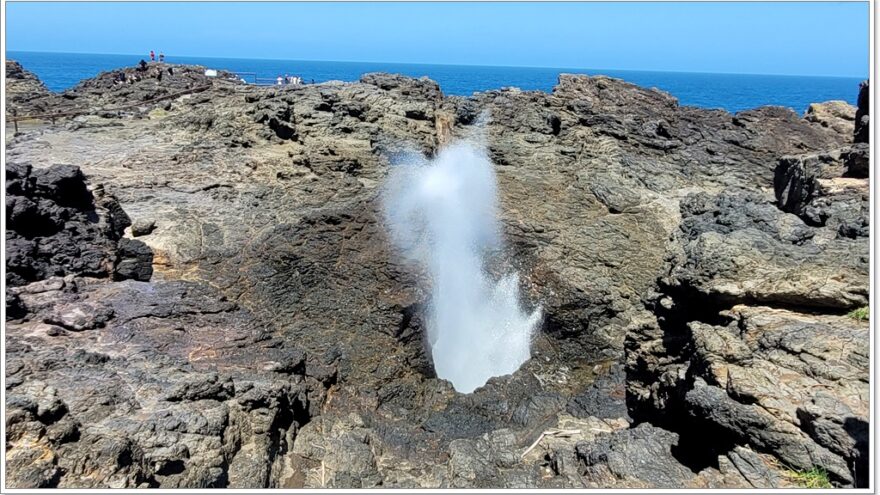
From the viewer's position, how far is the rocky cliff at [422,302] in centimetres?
842

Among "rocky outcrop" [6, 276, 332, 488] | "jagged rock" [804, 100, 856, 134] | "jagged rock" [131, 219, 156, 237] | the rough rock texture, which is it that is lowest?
"rocky outcrop" [6, 276, 332, 488]

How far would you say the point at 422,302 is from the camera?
1595 cm

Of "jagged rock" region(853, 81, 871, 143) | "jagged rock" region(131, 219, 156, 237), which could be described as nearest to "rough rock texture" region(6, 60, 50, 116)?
"jagged rock" region(131, 219, 156, 237)

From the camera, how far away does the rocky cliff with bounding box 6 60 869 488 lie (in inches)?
332

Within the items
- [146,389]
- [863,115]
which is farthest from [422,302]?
[863,115]

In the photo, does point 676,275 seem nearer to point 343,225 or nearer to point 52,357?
point 343,225

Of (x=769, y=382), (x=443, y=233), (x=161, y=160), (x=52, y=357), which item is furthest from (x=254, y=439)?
(x=161, y=160)

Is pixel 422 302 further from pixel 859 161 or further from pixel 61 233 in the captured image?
pixel 859 161

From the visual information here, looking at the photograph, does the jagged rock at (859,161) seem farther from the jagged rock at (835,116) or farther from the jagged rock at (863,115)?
the jagged rock at (835,116)

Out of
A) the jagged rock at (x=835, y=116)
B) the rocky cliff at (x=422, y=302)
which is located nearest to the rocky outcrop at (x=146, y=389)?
the rocky cliff at (x=422, y=302)

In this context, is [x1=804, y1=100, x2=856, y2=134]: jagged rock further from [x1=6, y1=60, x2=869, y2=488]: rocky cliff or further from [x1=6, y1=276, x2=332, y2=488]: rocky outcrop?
[x1=6, y1=276, x2=332, y2=488]: rocky outcrop

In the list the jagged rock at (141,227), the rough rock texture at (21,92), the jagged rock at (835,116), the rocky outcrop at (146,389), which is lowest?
the rocky outcrop at (146,389)

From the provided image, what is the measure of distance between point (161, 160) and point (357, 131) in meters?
5.68

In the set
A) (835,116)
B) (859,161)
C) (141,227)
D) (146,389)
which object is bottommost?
(146,389)
